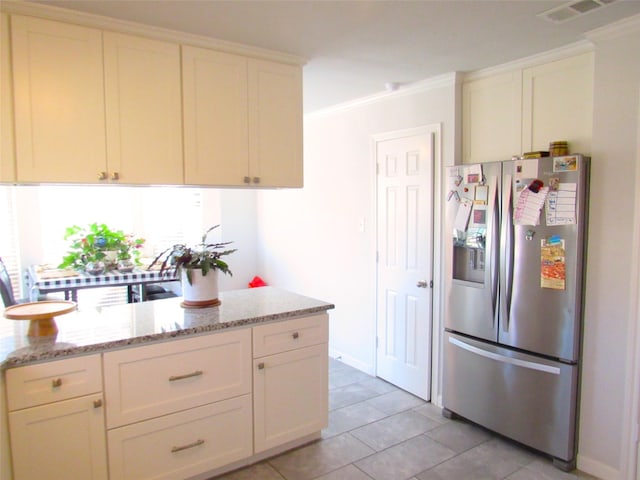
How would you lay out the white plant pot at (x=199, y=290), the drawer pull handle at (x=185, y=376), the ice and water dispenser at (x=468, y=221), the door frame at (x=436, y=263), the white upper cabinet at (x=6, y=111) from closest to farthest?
the white upper cabinet at (x=6, y=111) → the drawer pull handle at (x=185, y=376) → the white plant pot at (x=199, y=290) → the ice and water dispenser at (x=468, y=221) → the door frame at (x=436, y=263)

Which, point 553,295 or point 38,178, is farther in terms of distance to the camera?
point 553,295

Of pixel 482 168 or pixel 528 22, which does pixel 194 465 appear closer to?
pixel 482 168

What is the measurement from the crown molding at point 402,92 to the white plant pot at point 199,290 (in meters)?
2.04

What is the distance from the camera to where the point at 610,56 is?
7.48 ft

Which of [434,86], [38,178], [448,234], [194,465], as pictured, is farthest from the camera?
[434,86]

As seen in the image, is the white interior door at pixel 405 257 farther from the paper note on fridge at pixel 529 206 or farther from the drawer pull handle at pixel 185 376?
the drawer pull handle at pixel 185 376

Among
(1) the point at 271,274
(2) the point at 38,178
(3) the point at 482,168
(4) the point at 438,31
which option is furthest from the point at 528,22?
(1) the point at 271,274

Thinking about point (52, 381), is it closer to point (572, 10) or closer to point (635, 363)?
point (635, 363)

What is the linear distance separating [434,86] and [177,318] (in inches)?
94.3

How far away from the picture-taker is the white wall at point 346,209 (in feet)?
11.0

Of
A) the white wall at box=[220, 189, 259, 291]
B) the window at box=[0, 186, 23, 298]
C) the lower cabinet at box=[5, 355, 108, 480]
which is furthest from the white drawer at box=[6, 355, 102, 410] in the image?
the white wall at box=[220, 189, 259, 291]

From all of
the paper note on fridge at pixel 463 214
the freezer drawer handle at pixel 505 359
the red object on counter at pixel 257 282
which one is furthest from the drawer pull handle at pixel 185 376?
the red object on counter at pixel 257 282

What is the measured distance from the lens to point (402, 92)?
3.39 metres

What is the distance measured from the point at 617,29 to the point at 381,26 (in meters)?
1.22
